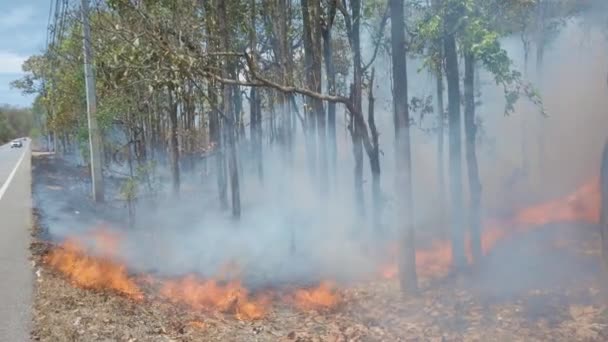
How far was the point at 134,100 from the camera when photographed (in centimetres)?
2198

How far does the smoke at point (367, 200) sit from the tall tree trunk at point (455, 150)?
1.57 meters

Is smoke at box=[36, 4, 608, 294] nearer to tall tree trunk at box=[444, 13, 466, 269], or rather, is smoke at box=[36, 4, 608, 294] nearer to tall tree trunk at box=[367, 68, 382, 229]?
tall tree trunk at box=[367, 68, 382, 229]

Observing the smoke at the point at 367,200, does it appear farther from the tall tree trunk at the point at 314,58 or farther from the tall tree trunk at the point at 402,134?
the tall tree trunk at the point at 314,58

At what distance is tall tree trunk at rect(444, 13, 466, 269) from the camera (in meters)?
10.2

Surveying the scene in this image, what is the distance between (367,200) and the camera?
18.7 metres

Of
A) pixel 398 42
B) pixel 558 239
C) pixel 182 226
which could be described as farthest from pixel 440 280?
pixel 182 226

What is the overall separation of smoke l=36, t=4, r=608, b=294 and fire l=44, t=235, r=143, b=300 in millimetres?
1044

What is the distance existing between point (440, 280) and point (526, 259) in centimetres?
203

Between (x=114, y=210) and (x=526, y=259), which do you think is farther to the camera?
(x=114, y=210)

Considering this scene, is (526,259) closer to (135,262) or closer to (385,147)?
(135,262)

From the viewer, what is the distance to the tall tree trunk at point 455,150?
10.2m

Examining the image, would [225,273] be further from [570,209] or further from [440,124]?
[570,209]

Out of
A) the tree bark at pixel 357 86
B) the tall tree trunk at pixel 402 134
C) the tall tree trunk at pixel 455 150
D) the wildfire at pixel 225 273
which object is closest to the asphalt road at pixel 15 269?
the wildfire at pixel 225 273

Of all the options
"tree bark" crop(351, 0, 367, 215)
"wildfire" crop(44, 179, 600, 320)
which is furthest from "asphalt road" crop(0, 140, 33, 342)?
"tree bark" crop(351, 0, 367, 215)
